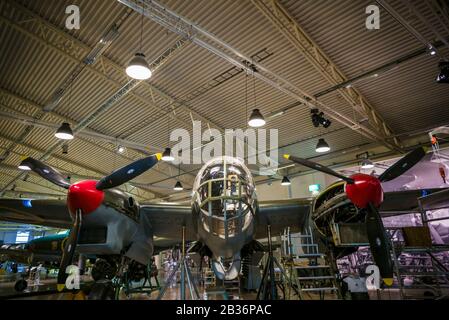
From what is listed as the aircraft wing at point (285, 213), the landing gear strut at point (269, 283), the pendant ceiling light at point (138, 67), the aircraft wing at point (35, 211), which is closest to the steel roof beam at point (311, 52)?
the pendant ceiling light at point (138, 67)

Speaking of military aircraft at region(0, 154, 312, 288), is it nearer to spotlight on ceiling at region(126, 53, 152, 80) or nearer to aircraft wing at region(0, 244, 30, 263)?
spotlight on ceiling at region(126, 53, 152, 80)

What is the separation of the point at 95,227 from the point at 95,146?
1303cm

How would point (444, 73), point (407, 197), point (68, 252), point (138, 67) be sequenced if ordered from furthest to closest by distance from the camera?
point (444, 73), point (407, 197), point (138, 67), point (68, 252)

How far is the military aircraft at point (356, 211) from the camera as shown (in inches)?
189

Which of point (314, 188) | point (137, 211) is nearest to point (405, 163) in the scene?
point (137, 211)

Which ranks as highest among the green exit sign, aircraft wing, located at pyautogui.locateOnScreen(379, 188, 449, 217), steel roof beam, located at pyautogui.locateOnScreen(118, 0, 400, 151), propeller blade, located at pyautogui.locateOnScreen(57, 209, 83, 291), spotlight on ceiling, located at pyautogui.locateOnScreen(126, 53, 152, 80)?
steel roof beam, located at pyautogui.locateOnScreen(118, 0, 400, 151)

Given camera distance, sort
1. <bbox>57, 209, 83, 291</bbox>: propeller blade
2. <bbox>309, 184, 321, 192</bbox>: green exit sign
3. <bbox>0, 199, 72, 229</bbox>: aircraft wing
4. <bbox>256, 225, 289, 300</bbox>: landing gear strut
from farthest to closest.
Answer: <bbox>309, 184, 321, 192</bbox>: green exit sign < <bbox>0, 199, 72, 229</bbox>: aircraft wing < <bbox>256, 225, 289, 300</bbox>: landing gear strut < <bbox>57, 209, 83, 291</bbox>: propeller blade

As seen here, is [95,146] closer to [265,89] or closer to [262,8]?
[265,89]

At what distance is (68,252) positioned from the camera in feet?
14.9

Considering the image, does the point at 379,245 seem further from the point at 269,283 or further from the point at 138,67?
the point at 138,67

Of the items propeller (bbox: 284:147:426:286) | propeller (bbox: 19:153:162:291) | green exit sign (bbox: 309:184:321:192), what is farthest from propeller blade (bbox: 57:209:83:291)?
green exit sign (bbox: 309:184:321:192)

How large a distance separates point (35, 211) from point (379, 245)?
297 inches

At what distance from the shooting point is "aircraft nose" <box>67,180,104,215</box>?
497cm

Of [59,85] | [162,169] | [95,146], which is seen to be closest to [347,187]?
[59,85]
